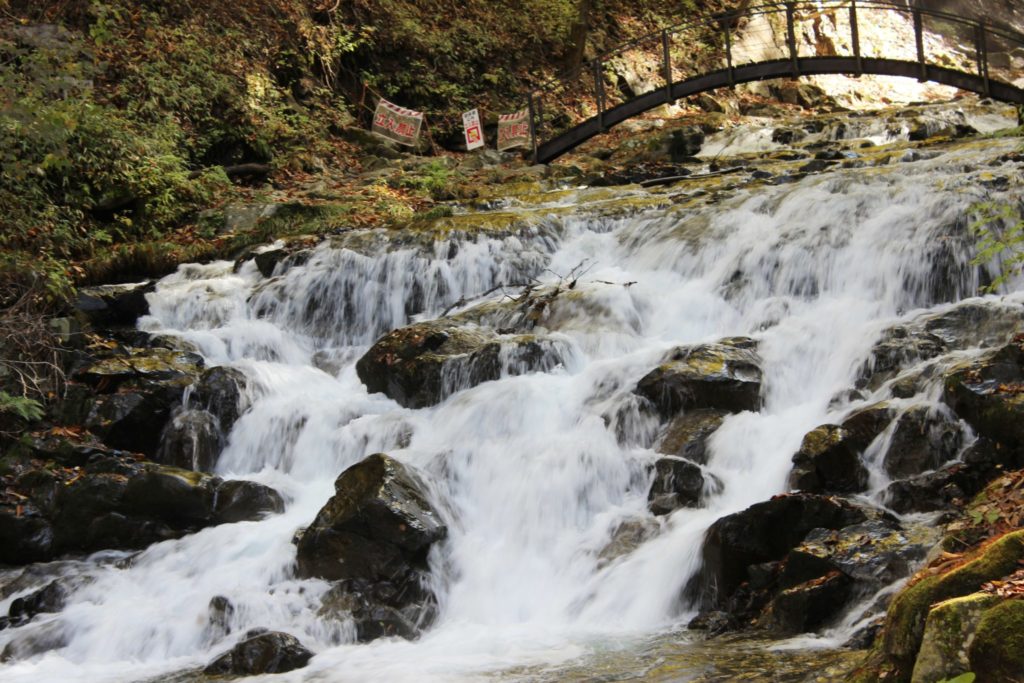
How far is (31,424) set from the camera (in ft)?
27.7

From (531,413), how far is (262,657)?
3.34 m

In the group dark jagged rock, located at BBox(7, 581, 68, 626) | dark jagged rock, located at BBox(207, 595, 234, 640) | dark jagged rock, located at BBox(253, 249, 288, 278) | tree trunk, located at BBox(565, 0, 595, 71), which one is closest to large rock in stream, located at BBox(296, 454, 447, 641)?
dark jagged rock, located at BBox(207, 595, 234, 640)

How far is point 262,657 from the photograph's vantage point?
544 cm

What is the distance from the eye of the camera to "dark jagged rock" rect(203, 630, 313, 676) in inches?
213

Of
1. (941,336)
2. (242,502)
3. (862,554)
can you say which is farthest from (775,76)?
(862,554)

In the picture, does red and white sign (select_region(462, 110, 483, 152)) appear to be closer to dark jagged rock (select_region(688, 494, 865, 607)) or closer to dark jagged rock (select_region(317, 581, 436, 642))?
dark jagged rock (select_region(317, 581, 436, 642))

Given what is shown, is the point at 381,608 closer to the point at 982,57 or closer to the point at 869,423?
the point at 869,423

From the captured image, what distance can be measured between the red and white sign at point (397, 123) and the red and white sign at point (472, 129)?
0.98 meters

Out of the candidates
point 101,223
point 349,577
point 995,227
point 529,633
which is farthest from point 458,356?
point 101,223

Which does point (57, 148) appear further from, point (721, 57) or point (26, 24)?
point (721, 57)

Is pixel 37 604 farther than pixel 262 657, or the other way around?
pixel 37 604

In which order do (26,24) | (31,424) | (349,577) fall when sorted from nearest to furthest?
(349,577) < (31,424) < (26,24)

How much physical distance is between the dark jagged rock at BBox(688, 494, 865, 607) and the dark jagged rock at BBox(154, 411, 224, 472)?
5121 mm

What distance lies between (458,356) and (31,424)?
3.96 metres
